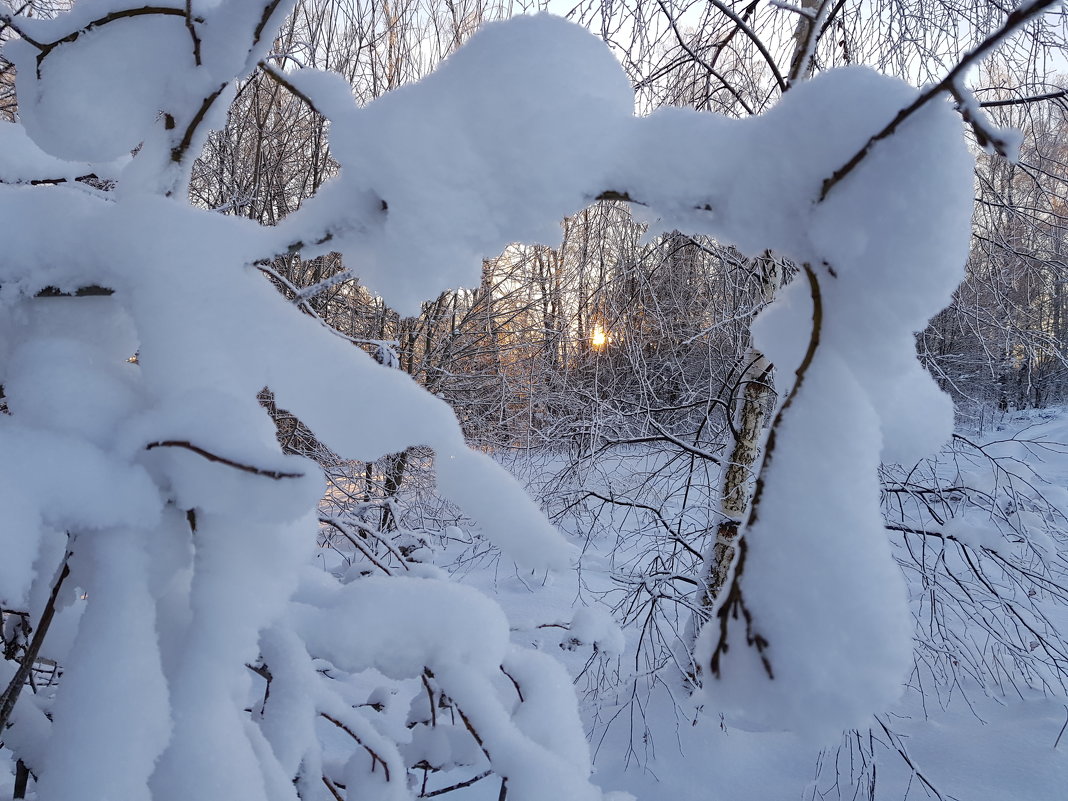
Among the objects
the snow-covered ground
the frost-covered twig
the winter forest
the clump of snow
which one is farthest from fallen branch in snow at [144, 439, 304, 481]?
the snow-covered ground

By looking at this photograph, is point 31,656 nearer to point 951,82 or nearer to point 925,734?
point 951,82

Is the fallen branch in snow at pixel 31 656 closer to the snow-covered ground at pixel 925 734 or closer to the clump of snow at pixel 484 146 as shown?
the clump of snow at pixel 484 146

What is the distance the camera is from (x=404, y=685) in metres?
3.14

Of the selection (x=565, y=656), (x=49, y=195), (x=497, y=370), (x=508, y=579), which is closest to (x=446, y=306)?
(x=497, y=370)

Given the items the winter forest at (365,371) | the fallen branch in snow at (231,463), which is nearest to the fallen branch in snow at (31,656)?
the winter forest at (365,371)

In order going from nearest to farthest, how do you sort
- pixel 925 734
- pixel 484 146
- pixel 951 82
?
pixel 951 82
pixel 484 146
pixel 925 734

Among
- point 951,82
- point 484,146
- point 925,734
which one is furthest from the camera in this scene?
point 925,734

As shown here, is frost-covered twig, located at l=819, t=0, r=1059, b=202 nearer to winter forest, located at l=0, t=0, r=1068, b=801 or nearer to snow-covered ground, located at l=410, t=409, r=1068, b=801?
winter forest, located at l=0, t=0, r=1068, b=801

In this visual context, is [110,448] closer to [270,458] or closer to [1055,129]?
[270,458]

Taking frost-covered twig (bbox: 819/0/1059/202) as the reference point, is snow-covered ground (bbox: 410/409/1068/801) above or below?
below

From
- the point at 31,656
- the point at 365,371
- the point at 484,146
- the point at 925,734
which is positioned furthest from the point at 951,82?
the point at 925,734

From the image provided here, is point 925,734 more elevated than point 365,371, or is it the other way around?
point 365,371

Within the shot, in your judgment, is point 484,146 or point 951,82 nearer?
point 951,82

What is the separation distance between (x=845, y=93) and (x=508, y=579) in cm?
467
